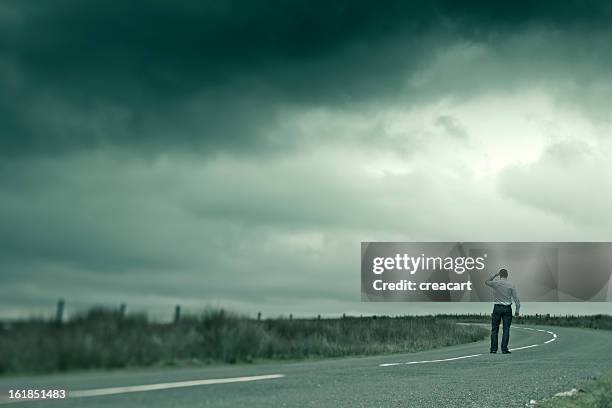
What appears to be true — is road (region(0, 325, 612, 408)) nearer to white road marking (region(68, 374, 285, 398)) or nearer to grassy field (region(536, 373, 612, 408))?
white road marking (region(68, 374, 285, 398))

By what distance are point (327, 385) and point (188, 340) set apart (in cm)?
386

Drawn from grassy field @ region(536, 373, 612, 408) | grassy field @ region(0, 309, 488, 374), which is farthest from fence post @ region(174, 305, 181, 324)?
grassy field @ region(536, 373, 612, 408)

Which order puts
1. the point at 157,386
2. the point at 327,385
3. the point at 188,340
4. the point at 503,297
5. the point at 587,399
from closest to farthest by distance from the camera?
the point at 157,386 < the point at 327,385 < the point at 587,399 < the point at 188,340 < the point at 503,297

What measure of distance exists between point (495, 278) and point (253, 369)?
879cm

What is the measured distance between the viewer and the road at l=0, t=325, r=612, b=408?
743 cm

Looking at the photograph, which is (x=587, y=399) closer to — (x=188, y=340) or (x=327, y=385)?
(x=327, y=385)

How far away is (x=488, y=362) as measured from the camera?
56.8 ft

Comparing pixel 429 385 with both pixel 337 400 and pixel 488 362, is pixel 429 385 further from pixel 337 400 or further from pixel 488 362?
pixel 488 362

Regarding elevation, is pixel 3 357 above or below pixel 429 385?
above

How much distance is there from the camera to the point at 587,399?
1101 cm

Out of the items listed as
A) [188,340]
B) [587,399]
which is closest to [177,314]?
[188,340]

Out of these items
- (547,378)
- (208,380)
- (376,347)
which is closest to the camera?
(208,380)

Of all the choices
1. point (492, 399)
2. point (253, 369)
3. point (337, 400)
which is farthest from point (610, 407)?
point (253, 369)

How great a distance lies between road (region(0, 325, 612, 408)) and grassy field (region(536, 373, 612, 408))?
390 mm
